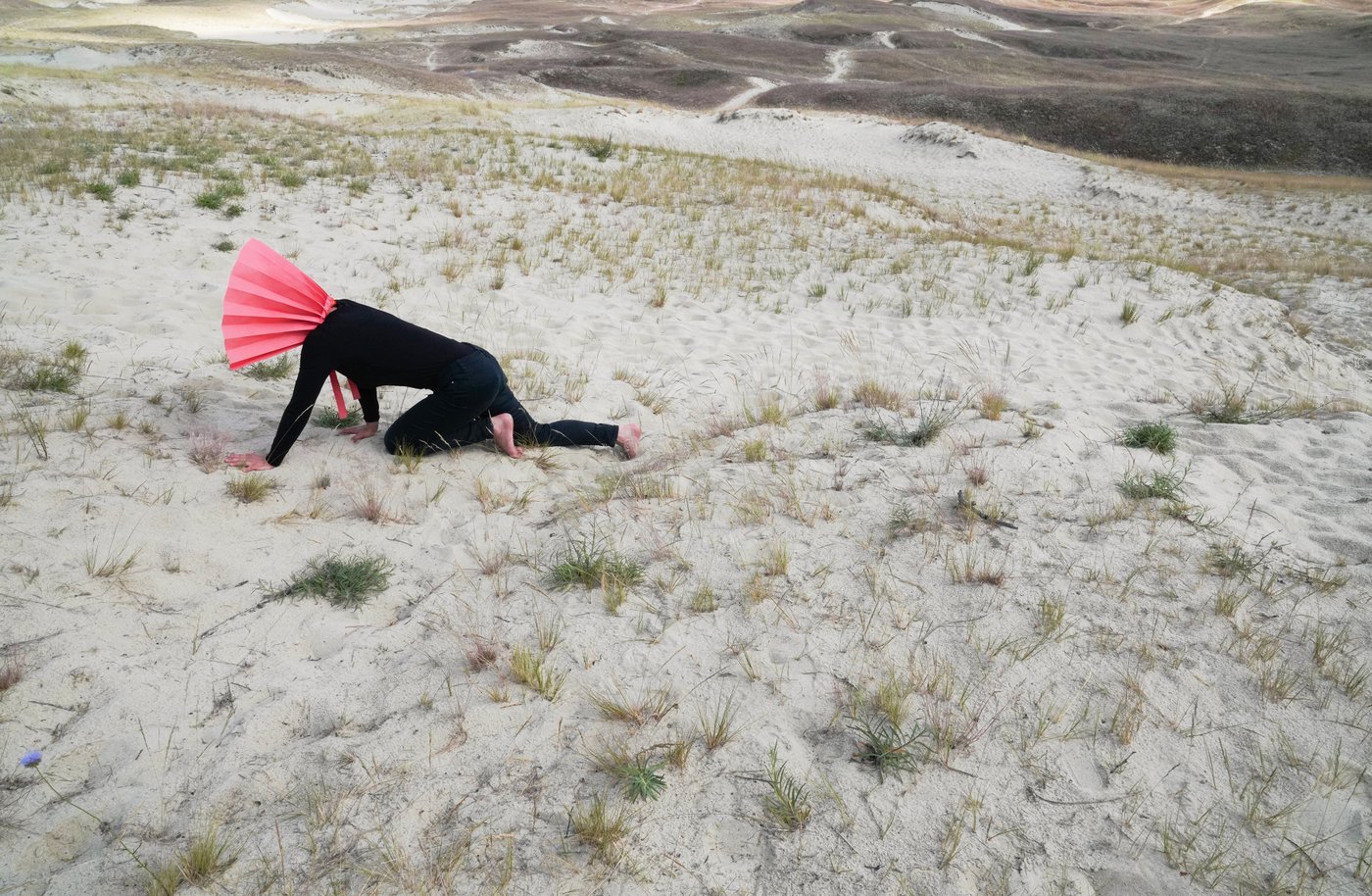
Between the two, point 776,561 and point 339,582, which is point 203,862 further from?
point 776,561

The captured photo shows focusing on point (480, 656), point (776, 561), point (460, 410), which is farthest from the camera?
point (460, 410)

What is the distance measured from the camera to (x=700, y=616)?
134 inches

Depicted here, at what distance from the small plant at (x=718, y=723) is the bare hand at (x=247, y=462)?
3394 mm

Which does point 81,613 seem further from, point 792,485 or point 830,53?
point 830,53

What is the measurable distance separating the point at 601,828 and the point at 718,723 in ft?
2.08

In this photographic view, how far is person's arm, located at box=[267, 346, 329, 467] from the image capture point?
4195 mm

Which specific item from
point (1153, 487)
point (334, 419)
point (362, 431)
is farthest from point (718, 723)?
point (334, 419)

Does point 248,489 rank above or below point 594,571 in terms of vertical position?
above

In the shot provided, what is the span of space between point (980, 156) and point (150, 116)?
2810 centimetres

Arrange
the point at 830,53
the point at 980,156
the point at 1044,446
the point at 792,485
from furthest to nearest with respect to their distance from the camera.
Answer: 1. the point at 830,53
2. the point at 980,156
3. the point at 1044,446
4. the point at 792,485

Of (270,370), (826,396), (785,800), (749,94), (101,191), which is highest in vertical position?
(749,94)

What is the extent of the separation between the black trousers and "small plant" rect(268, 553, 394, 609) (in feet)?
4.04

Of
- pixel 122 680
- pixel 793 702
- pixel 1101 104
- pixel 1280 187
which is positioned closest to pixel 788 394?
pixel 793 702

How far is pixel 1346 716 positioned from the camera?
276 cm
